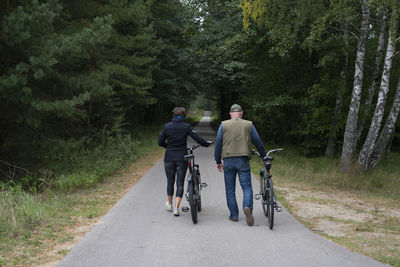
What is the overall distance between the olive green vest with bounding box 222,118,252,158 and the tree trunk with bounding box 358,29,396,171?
7.28m

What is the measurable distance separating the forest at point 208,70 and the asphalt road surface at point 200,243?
16.9 ft

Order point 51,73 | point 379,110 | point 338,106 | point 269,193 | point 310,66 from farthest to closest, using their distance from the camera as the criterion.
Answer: point 310,66, point 338,106, point 379,110, point 51,73, point 269,193

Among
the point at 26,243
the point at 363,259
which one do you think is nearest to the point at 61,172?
the point at 26,243

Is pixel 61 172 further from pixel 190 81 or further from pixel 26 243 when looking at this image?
pixel 190 81

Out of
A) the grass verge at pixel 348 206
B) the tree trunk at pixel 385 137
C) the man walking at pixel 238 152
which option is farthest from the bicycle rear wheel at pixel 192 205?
the tree trunk at pixel 385 137

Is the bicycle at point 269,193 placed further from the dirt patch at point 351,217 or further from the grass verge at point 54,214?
the grass verge at point 54,214

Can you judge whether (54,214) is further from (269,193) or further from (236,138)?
(269,193)

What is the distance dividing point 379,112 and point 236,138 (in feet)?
25.6

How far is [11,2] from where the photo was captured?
35.0 ft

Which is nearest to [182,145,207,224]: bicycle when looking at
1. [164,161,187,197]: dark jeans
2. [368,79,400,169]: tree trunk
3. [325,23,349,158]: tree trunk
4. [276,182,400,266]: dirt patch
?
[164,161,187,197]: dark jeans

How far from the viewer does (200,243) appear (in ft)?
17.1

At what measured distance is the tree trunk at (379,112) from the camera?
11.7 metres

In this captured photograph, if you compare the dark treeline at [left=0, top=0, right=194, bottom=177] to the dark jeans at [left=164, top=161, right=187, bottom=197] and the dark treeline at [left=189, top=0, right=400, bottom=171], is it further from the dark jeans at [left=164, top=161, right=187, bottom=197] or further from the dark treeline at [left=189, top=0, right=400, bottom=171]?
the dark treeline at [left=189, top=0, right=400, bottom=171]

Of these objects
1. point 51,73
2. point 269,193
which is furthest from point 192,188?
point 51,73
